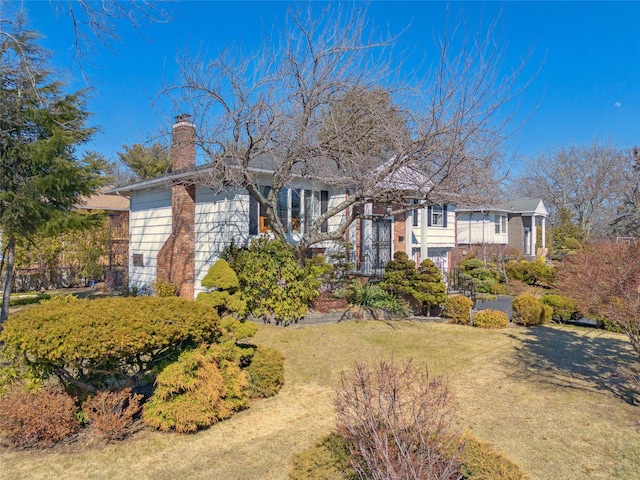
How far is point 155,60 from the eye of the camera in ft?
32.3

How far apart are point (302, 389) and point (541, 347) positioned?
5939 mm

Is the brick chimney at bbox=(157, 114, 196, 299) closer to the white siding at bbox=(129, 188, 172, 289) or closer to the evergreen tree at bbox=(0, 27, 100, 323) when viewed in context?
the white siding at bbox=(129, 188, 172, 289)

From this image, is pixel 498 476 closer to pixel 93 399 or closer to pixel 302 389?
pixel 302 389

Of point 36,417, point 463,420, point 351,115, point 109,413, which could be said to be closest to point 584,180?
point 351,115

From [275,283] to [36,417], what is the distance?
7.17 m

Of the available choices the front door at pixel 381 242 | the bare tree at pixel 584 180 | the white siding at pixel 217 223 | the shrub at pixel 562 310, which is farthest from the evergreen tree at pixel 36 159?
the bare tree at pixel 584 180

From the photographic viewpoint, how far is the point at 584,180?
124 feet

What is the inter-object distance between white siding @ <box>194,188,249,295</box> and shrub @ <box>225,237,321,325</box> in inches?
52.8

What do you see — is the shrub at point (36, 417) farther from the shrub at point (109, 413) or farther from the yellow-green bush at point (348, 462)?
the yellow-green bush at point (348, 462)

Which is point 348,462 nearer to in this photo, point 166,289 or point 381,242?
point 166,289

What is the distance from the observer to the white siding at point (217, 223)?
1274cm

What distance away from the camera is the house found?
12.8 m

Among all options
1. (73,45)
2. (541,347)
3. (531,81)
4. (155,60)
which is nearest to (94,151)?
(155,60)

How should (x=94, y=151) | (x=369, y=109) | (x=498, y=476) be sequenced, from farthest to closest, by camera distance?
(x=94, y=151), (x=369, y=109), (x=498, y=476)
